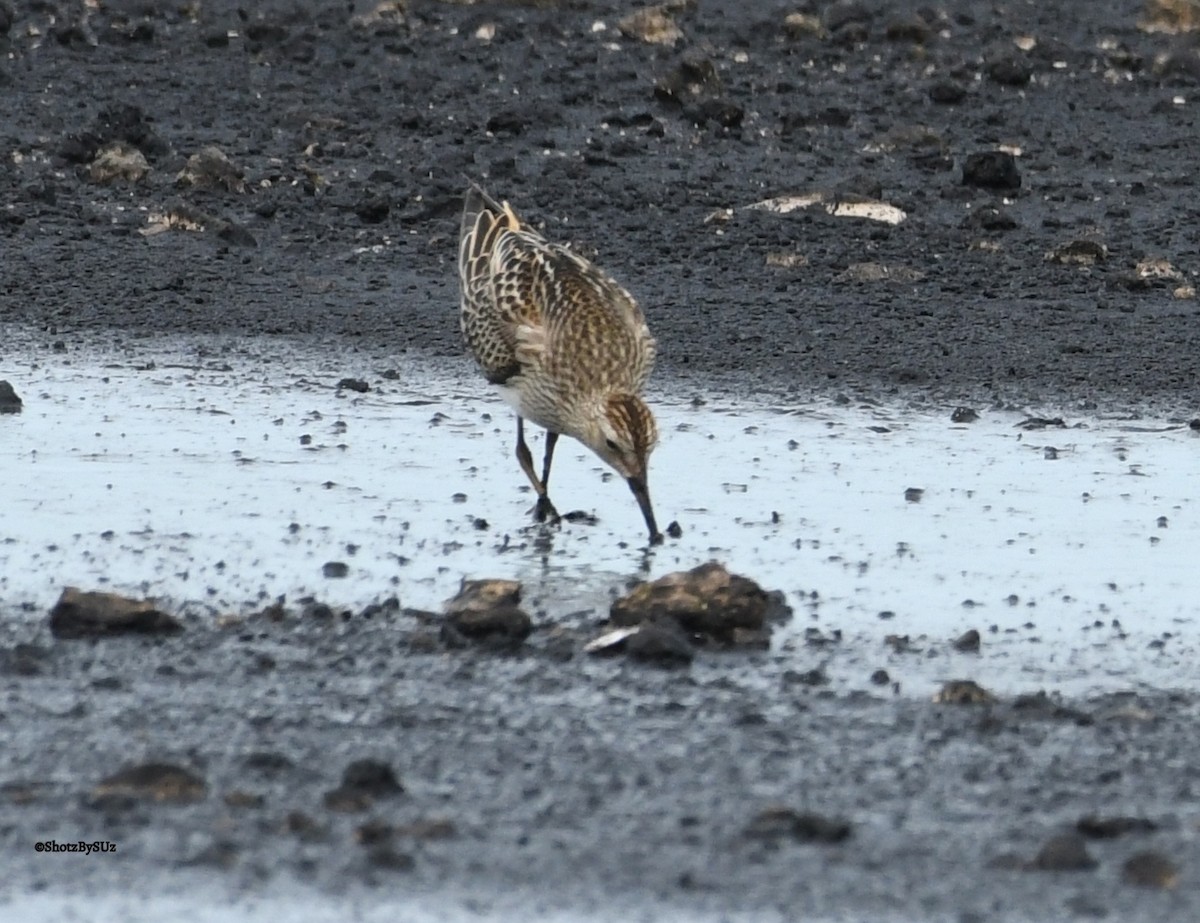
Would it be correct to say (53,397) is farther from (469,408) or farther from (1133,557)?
(1133,557)

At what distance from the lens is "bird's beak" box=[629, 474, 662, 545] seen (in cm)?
880

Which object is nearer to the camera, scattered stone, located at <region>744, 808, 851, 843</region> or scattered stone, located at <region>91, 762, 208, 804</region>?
scattered stone, located at <region>744, 808, 851, 843</region>

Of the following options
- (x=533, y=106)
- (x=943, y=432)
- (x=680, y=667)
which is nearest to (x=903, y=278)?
(x=943, y=432)

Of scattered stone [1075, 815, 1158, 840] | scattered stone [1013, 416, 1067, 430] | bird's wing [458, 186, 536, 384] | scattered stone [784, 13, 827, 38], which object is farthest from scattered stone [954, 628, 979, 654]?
scattered stone [784, 13, 827, 38]

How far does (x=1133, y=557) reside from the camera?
8.69 metres

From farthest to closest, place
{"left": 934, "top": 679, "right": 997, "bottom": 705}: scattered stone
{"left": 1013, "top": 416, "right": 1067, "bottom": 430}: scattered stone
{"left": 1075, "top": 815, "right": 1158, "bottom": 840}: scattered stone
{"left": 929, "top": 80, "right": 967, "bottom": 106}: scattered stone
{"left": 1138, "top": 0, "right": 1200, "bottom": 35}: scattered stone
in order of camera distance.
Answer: {"left": 1138, "top": 0, "right": 1200, "bottom": 35}: scattered stone < {"left": 929, "top": 80, "right": 967, "bottom": 106}: scattered stone < {"left": 1013, "top": 416, "right": 1067, "bottom": 430}: scattered stone < {"left": 934, "top": 679, "right": 997, "bottom": 705}: scattered stone < {"left": 1075, "top": 815, "right": 1158, "bottom": 840}: scattered stone

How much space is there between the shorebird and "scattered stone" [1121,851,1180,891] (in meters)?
3.45

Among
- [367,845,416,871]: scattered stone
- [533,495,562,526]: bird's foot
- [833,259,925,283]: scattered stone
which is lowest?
[533,495,562,526]: bird's foot

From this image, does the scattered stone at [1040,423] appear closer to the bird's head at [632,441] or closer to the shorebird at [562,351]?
the shorebird at [562,351]

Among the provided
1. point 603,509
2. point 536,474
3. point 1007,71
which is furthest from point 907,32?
point 603,509

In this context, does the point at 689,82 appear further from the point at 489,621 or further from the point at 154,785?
the point at 154,785

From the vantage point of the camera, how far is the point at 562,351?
9.61 m

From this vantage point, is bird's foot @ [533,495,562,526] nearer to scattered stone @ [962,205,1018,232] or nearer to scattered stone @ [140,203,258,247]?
scattered stone @ [140,203,258,247]

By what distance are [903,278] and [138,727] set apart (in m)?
7.95
